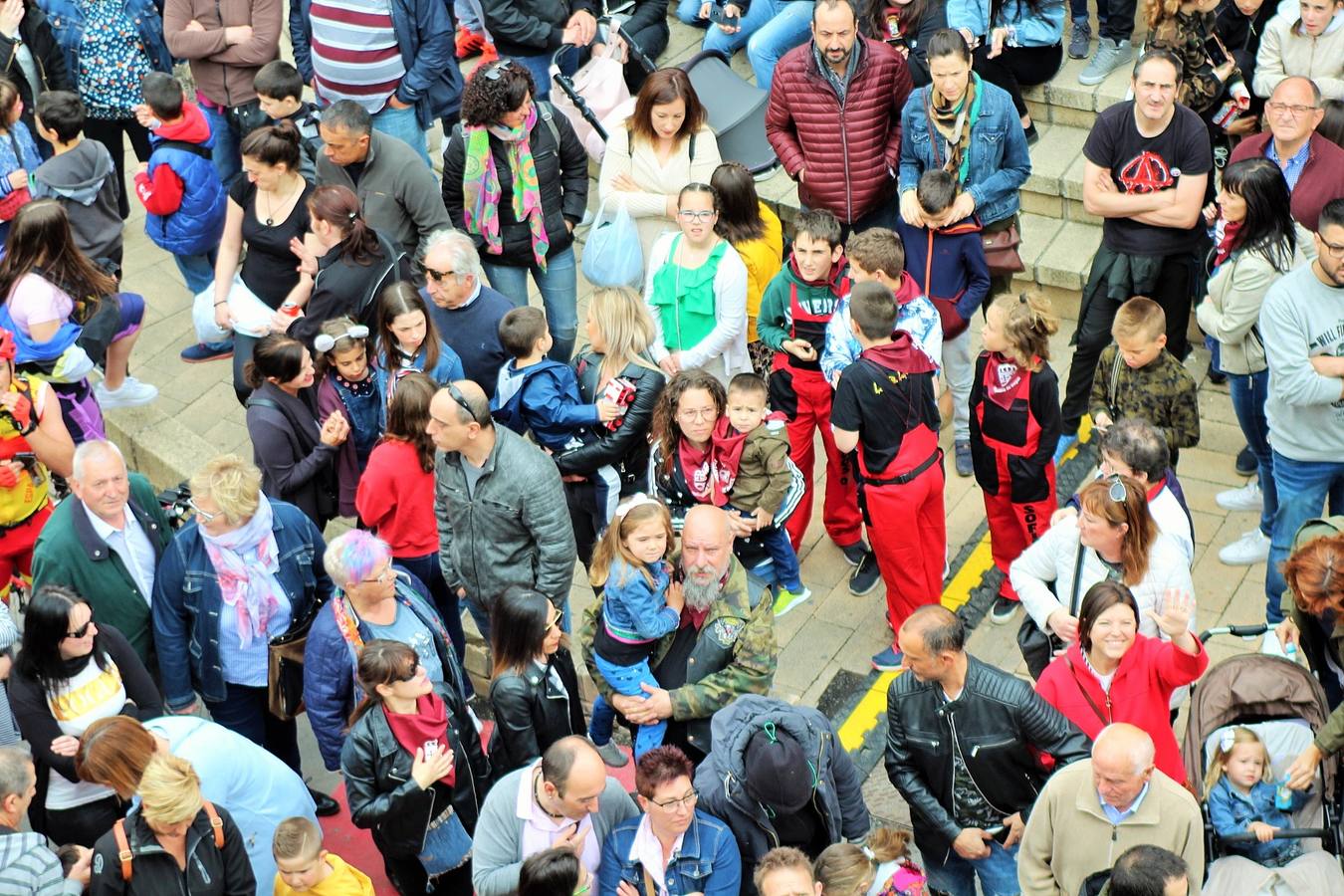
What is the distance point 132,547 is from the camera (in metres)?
6.61

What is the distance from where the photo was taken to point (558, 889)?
5008 mm

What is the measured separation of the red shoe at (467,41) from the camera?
10438 mm

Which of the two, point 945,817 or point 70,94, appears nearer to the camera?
point 945,817

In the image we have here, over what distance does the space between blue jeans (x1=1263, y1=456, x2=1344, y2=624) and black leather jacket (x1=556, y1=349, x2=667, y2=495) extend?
2.75 metres

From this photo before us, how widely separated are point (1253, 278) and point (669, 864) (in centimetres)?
376

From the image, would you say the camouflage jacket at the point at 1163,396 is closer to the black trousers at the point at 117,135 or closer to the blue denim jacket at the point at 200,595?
the blue denim jacket at the point at 200,595

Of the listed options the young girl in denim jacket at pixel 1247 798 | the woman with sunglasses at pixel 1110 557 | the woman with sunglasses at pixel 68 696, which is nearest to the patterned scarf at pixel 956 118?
the woman with sunglasses at pixel 1110 557

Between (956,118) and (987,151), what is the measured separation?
0.78 feet

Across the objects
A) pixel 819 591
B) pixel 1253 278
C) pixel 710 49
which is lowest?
pixel 819 591

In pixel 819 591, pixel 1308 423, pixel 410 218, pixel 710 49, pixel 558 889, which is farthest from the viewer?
pixel 710 49

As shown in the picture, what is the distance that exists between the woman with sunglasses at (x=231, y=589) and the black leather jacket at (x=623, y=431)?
1.20 m

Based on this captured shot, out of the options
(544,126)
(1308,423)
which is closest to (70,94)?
(544,126)

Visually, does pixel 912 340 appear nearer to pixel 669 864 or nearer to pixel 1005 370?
pixel 1005 370

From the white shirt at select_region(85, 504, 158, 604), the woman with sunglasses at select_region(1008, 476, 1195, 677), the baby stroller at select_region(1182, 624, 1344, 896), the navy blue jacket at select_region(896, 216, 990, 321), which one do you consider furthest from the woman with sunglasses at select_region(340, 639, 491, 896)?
the navy blue jacket at select_region(896, 216, 990, 321)
